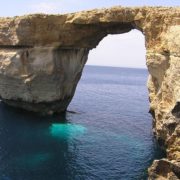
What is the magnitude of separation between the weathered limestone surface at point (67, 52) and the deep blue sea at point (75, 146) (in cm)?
283

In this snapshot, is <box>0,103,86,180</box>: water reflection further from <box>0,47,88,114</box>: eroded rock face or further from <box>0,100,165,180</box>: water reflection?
<box>0,47,88,114</box>: eroded rock face

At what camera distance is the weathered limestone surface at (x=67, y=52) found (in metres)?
31.8

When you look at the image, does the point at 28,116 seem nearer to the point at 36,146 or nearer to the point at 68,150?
the point at 36,146

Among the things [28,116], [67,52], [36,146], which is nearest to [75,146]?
[36,146]

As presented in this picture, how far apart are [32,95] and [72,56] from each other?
7625mm

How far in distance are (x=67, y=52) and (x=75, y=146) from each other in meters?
16.4

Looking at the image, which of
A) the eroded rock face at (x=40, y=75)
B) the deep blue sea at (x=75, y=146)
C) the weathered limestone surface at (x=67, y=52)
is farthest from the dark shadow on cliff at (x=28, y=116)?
the weathered limestone surface at (x=67, y=52)

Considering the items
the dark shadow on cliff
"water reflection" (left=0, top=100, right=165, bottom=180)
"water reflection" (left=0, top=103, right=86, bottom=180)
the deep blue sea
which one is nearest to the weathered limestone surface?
the dark shadow on cliff

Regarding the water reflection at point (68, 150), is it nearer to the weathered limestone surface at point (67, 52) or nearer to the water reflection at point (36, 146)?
the water reflection at point (36, 146)

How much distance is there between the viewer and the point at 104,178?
93.4 feet

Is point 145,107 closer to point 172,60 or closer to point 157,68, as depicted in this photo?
point 157,68

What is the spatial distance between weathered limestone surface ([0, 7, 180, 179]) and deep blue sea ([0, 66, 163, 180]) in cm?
283

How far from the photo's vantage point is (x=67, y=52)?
48719mm

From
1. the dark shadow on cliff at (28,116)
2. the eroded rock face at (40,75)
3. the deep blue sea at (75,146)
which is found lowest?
the dark shadow on cliff at (28,116)
